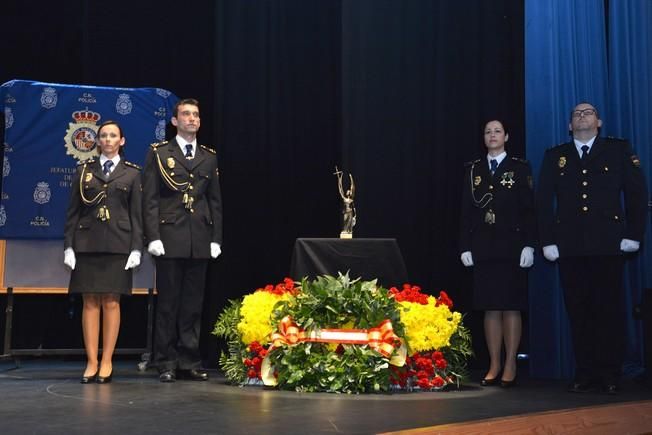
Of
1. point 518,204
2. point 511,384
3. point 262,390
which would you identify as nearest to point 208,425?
point 262,390

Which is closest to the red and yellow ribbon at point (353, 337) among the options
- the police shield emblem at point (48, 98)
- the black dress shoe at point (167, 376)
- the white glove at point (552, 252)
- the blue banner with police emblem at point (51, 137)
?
the black dress shoe at point (167, 376)

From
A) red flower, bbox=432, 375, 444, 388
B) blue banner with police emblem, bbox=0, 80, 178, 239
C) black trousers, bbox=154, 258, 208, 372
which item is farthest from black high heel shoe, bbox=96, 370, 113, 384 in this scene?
red flower, bbox=432, 375, 444, 388

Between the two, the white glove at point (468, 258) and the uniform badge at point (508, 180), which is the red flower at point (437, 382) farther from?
the uniform badge at point (508, 180)

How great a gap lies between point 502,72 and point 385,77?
84 cm

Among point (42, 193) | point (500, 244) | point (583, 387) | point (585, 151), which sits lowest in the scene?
point (583, 387)

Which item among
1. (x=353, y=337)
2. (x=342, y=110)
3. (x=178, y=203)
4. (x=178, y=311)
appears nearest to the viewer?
(x=353, y=337)

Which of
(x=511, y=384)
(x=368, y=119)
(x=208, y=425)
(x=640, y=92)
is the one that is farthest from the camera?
(x=368, y=119)

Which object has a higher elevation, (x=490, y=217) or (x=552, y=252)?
(x=490, y=217)

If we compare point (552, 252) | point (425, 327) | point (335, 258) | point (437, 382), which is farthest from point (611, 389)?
point (335, 258)

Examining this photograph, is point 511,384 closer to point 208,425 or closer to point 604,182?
point 604,182

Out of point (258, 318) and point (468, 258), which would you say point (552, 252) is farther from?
point (258, 318)

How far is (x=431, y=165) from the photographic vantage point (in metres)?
5.65

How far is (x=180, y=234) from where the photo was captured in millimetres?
4469

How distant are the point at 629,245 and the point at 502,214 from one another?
27.7 inches
